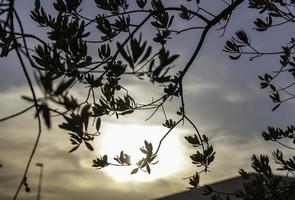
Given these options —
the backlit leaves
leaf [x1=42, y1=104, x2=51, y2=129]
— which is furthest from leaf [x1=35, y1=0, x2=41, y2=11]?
leaf [x1=42, y1=104, x2=51, y2=129]

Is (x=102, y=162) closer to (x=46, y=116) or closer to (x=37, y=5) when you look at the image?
(x=37, y=5)

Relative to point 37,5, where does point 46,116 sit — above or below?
below

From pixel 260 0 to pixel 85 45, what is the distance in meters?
2.18

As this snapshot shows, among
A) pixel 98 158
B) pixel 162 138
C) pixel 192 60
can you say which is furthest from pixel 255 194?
pixel 98 158

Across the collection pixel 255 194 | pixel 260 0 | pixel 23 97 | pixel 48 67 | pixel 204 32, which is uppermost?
pixel 260 0

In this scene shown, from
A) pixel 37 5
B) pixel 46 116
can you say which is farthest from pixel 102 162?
pixel 46 116

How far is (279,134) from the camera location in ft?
22.3

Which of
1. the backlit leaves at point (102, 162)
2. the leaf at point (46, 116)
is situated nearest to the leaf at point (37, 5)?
the backlit leaves at point (102, 162)

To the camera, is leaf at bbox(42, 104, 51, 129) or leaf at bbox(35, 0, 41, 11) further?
leaf at bbox(35, 0, 41, 11)

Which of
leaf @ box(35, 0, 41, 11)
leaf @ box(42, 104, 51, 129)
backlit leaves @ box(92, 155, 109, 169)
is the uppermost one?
leaf @ box(35, 0, 41, 11)

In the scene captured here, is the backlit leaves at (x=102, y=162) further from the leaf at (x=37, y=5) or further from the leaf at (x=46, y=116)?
the leaf at (x=46, y=116)

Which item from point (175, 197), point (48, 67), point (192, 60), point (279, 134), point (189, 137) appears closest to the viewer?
point (48, 67)

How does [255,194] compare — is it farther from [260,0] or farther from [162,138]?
[260,0]

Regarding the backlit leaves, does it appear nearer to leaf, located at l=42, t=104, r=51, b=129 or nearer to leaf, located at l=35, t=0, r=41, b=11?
leaf, located at l=35, t=0, r=41, b=11
